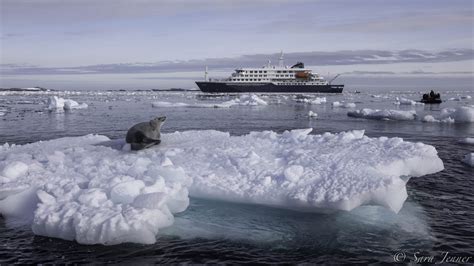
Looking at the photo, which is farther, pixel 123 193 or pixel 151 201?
pixel 123 193

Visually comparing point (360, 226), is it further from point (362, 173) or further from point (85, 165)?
point (85, 165)

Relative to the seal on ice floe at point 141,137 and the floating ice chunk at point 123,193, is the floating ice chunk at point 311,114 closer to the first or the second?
the seal on ice floe at point 141,137

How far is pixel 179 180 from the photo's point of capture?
8.08m

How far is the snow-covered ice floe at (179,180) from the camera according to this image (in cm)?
668

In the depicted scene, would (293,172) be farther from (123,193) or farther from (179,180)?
(123,193)

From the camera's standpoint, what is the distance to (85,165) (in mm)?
9031

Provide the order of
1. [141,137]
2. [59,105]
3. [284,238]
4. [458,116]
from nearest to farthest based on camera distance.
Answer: [284,238]
[141,137]
[458,116]
[59,105]

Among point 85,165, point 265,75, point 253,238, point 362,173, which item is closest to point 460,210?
point 362,173

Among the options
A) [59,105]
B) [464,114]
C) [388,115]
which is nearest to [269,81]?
[59,105]

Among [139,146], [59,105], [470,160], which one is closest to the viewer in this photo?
[139,146]

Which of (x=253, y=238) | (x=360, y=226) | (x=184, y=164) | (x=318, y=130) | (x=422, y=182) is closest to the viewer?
(x=253, y=238)

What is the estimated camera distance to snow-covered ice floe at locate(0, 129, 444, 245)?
668cm

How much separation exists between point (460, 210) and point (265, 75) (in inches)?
3049

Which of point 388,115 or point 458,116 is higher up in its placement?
point 458,116
